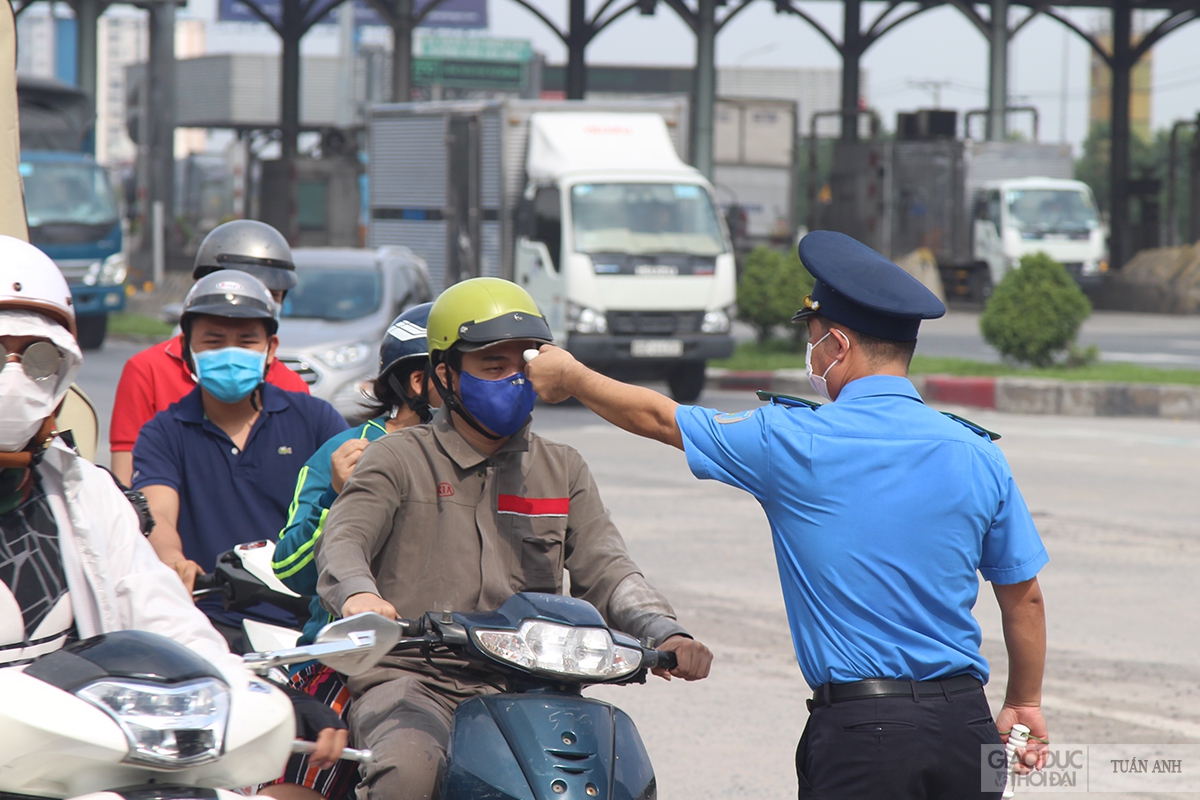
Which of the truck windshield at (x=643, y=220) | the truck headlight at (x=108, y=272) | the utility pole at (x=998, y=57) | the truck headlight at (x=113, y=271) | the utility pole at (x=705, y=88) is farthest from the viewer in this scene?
the utility pole at (x=998, y=57)

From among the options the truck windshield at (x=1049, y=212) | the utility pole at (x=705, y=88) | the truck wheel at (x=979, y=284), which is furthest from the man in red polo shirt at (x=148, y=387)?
the truck wheel at (x=979, y=284)

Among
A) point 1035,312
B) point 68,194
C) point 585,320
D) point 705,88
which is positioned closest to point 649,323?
point 585,320

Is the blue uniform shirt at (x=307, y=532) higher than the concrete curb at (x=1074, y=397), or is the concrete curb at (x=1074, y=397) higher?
the blue uniform shirt at (x=307, y=532)

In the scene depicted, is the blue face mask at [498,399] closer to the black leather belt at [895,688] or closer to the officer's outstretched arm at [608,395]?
the officer's outstretched arm at [608,395]

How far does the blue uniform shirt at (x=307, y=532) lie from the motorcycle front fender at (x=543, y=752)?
78cm

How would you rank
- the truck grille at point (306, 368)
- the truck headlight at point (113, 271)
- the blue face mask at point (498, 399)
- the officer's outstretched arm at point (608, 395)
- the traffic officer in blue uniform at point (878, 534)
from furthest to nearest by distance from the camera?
the truck headlight at point (113, 271) < the truck grille at point (306, 368) < the blue face mask at point (498, 399) < the officer's outstretched arm at point (608, 395) < the traffic officer in blue uniform at point (878, 534)

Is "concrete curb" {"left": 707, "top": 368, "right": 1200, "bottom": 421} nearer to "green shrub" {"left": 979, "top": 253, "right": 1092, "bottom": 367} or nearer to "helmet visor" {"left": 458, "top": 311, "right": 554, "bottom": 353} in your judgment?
"green shrub" {"left": 979, "top": 253, "right": 1092, "bottom": 367}

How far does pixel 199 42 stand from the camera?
17738cm

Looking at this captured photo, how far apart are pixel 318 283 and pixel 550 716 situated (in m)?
11.5

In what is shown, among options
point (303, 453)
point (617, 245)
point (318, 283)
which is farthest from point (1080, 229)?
point (303, 453)

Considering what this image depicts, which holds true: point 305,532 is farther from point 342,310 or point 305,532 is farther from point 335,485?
point 342,310

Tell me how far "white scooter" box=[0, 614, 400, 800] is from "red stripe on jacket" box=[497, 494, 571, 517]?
1.04 m

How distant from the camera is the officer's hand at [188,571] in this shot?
12.2 ft

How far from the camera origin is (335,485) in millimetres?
3482
